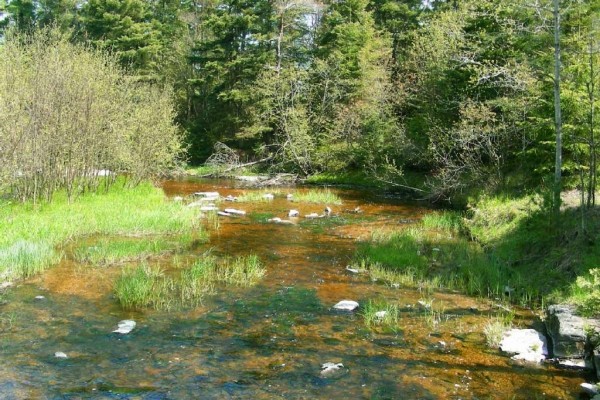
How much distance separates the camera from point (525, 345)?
7.85 m

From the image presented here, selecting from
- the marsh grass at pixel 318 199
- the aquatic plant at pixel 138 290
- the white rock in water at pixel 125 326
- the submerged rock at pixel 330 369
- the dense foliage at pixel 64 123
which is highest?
the dense foliage at pixel 64 123

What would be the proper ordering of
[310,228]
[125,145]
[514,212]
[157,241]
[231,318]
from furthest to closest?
1. [125,145]
2. [310,228]
3. [514,212]
4. [157,241]
5. [231,318]

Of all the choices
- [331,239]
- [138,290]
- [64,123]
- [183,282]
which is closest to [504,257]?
[331,239]

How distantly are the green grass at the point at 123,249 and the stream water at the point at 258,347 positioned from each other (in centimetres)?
44

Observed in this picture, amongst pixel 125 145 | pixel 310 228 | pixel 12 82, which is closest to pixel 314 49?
pixel 125 145

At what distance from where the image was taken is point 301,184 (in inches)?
1356

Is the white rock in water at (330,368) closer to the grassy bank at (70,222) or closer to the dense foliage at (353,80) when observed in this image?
the grassy bank at (70,222)

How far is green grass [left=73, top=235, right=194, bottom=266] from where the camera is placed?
488 inches

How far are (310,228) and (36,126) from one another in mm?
9103

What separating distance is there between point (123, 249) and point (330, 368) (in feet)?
24.6

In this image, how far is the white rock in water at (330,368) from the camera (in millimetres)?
7164

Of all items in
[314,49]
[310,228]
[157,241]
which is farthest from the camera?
[314,49]

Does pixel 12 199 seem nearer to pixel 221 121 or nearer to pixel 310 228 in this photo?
pixel 310 228

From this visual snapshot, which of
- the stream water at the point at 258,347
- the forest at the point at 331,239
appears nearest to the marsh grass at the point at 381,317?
the forest at the point at 331,239
